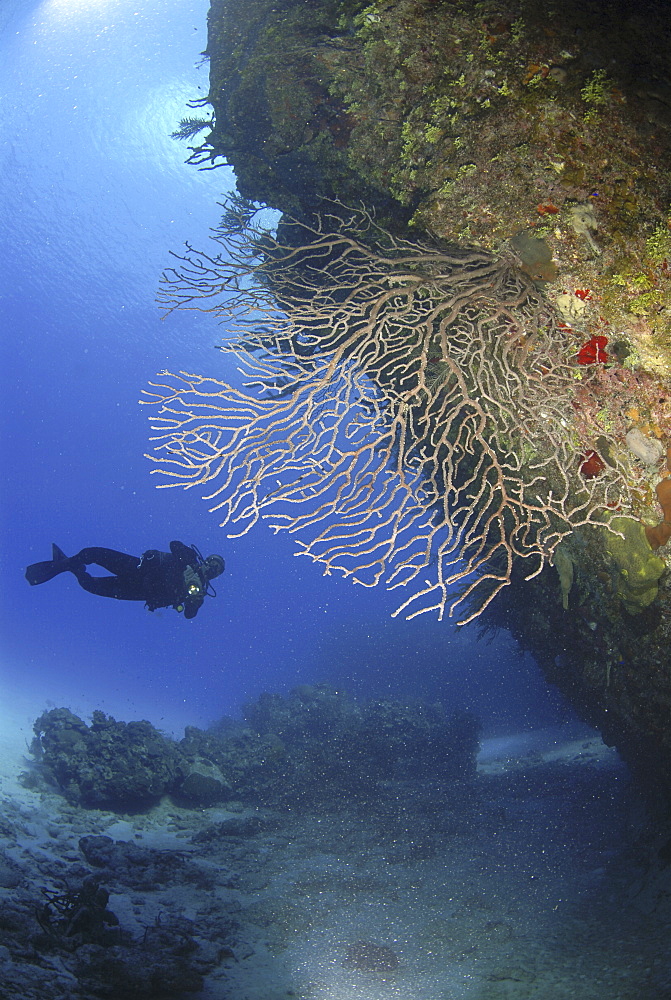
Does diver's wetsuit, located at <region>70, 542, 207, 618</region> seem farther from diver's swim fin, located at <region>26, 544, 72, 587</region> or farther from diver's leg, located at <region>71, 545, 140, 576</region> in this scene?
diver's swim fin, located at <region>26, 544, 72, 587</region>

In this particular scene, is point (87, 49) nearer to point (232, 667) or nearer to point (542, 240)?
point (542, 240)

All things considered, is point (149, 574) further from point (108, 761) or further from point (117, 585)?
point (108, 761)

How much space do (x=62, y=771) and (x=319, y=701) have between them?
9.08 m

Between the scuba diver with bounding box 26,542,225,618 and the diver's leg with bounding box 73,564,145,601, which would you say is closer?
the scuba diver with bounding box 26,542,225,618

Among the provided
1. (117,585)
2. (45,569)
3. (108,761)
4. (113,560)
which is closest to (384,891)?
(108,761)

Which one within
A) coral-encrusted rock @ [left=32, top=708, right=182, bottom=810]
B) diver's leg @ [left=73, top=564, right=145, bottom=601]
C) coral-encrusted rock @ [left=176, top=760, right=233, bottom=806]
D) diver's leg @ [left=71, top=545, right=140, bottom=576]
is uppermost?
diver's leg @ [left=71, top=545, right=140, bottom=576]

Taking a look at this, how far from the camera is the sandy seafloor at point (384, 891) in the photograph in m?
4.35

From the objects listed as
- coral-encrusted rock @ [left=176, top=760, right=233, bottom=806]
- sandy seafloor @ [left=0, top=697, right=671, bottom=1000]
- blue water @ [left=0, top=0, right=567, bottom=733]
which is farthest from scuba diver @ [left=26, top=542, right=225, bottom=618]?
blue water @ [left=0, top=0, right=567, bottom=733]

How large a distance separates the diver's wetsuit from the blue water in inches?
206

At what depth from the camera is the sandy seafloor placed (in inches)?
171

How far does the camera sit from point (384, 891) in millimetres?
6078

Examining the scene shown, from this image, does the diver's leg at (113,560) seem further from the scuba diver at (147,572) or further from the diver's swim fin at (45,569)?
the diver's swim fin at (45,569)

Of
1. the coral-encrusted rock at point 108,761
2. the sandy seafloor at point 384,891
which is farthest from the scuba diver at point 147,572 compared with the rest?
the sandy seafloor at point 384,891

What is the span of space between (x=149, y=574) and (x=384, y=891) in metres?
7.18
